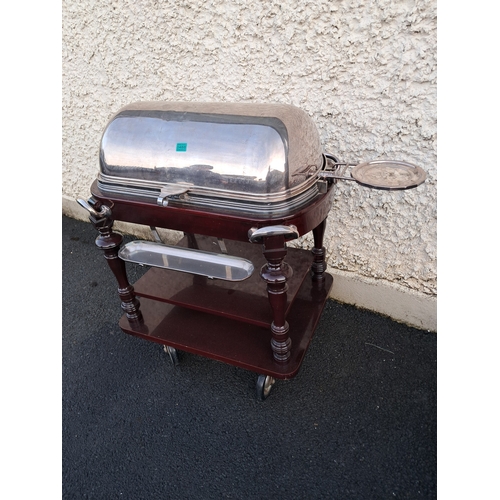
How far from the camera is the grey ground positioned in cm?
152

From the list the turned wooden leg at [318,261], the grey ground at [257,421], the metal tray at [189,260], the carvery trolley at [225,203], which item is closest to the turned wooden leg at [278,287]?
the carvery trolley at [225,203]

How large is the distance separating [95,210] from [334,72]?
1.28 metres

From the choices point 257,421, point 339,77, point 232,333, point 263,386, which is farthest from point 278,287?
point 339,77

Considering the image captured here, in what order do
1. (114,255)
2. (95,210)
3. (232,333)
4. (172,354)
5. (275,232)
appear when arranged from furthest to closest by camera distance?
(172,354), (232,333), (114,255), (95,210), (275,232)

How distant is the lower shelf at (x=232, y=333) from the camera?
64.2 inches

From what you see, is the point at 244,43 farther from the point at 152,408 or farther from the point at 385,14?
the point at 152,408

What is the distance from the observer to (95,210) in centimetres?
152

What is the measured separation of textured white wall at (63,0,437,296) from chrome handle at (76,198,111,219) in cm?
102

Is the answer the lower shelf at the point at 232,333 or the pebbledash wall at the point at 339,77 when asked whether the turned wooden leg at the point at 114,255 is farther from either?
the pebbledash wall at the point at 339,77

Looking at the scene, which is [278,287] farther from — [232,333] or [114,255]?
[114,255]

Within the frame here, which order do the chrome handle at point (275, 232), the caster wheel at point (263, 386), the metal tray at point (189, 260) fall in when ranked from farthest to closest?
the caster wheel at point (263, 386) → the metal tray at point (189, 260) → the chrome handle at point (275, 232)

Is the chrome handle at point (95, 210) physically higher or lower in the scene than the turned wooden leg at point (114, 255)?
higher

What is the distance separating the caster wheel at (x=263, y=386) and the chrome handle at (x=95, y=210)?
1.05m

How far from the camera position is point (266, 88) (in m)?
1.93
